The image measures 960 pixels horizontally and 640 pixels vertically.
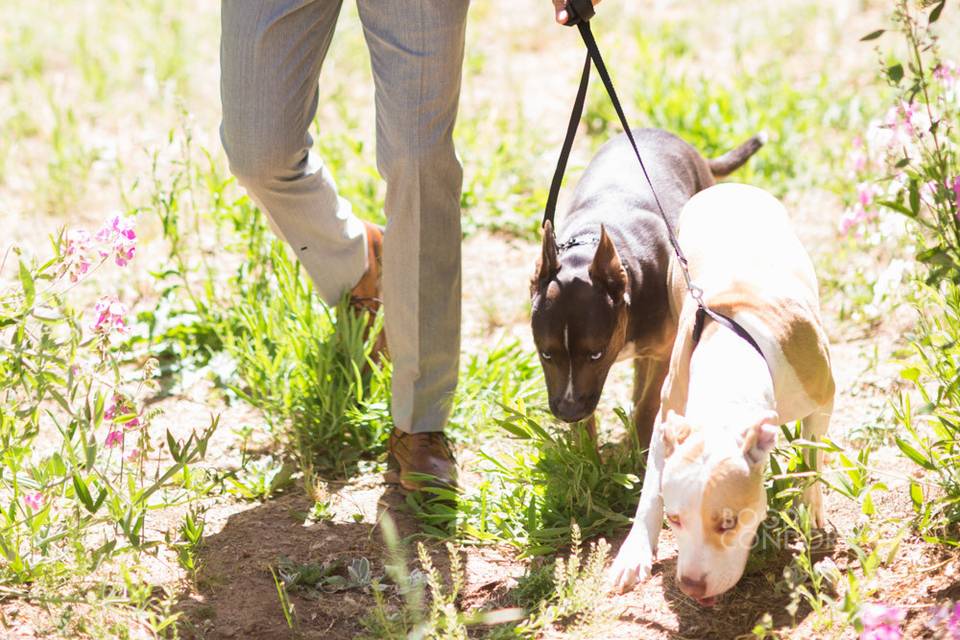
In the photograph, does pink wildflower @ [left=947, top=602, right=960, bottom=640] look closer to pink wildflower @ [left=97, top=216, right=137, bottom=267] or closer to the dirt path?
the dirt path

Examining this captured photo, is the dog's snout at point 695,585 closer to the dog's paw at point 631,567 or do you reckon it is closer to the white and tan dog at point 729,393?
the white and tan dog at point 729,393

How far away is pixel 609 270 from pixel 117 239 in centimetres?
146

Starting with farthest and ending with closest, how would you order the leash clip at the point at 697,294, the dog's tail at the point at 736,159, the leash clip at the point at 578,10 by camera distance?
1. the dog's tail at the point at 736,159
2. the leash clip at the point at 578,10
3. the leash clip at the point at 697,294

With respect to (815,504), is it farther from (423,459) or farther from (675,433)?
(423,459)

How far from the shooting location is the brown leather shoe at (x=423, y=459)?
3732 millimetres

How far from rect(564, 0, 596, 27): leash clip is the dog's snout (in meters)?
1.71

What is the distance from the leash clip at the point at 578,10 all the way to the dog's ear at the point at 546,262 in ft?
2.02

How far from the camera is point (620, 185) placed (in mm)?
4211

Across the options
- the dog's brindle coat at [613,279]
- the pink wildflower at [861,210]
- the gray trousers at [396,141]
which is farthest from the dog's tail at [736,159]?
the gray trousers at [396,141]

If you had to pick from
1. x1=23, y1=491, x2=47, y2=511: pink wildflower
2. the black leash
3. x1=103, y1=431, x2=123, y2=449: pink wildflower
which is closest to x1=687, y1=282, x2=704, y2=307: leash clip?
the black leash

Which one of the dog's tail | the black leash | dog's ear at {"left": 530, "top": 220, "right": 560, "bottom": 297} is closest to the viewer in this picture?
the black leash

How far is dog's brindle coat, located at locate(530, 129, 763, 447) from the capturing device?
11.6 feet

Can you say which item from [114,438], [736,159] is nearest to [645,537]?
[114,438]

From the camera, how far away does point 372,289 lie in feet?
14.3
